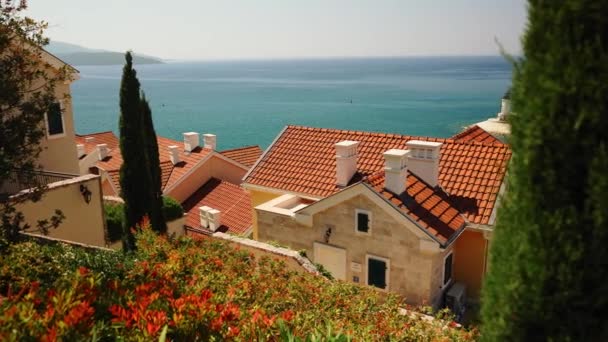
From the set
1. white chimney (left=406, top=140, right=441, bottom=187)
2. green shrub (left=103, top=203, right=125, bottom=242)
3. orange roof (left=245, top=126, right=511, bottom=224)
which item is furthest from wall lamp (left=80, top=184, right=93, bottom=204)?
white chimney (left=406, top=140, right=441, bottom=187)

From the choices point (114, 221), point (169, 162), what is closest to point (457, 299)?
point (114, 221)

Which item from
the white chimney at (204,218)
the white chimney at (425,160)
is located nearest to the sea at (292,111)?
the white chimney at (204,218)

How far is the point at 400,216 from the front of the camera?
14.3 m

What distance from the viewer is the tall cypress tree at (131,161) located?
1673 cm

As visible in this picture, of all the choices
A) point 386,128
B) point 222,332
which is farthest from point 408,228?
point 386,128

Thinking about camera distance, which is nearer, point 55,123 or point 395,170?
point 395,170

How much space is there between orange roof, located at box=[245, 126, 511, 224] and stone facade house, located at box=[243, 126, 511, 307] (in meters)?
0.04

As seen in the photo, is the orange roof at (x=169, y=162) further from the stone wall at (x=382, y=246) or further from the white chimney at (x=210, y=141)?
the stone wall at (x=382, y=246)

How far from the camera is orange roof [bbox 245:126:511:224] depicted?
15.8 m

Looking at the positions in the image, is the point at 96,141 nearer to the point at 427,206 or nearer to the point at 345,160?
the point at 345,160

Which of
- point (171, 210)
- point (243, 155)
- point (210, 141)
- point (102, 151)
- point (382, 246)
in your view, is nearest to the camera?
point (382, 246)

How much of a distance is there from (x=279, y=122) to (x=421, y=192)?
90.6m

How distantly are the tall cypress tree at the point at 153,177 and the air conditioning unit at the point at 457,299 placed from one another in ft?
33.1

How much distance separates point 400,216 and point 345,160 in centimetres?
357
